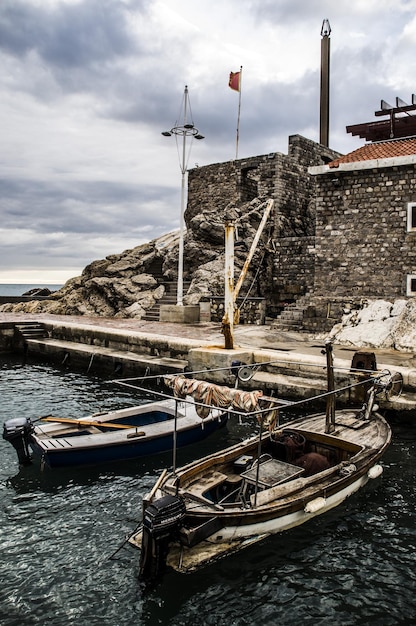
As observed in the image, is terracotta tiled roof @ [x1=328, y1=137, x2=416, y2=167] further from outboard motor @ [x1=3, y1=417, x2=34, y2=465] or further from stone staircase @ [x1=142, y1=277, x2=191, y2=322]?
outboard motor @ [x1=3, y1=417, x2=34, y2=465]

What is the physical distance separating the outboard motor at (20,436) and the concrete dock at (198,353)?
3425 millimetres

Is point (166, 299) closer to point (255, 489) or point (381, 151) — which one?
point (381, 151)

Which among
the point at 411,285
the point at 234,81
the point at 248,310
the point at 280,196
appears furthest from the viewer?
the point at 280,196

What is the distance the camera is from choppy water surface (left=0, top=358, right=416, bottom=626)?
502cm

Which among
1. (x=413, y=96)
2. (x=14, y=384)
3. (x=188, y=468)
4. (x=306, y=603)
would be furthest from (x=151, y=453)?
(x=413, y=96)

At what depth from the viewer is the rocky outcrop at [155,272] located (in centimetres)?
2425

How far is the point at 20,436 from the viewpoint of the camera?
335 inches

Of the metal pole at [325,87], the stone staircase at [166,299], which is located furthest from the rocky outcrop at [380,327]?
the metal pole at [325,87]

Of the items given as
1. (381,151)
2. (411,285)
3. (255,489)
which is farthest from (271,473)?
(381,151)

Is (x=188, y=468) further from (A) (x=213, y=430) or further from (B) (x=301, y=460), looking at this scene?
(A) (x=213, y=430)

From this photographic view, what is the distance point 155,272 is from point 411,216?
15435mm

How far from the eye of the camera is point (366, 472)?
732cm

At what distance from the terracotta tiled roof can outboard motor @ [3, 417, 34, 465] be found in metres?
14.2

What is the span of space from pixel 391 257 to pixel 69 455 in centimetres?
1331
